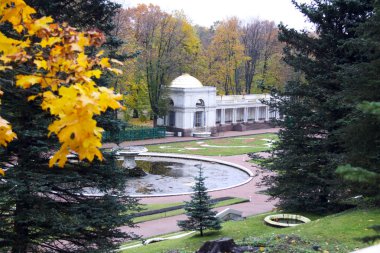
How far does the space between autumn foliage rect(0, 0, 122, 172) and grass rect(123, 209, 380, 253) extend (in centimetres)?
782

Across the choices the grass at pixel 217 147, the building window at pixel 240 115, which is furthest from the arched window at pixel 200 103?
the building window at pixel 240 115

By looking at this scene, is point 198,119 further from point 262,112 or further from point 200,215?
point 200,215

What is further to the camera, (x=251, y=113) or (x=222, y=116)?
(x=251, y=113)

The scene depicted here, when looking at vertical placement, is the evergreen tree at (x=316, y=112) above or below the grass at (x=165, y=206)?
above

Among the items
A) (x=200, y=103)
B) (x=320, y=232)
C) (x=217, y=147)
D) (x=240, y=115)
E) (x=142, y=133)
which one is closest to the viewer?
(x=320, y=232)

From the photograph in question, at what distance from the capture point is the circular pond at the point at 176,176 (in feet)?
86.7

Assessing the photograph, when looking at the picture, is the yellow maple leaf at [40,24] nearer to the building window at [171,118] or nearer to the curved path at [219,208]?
the curved path at [219,208]

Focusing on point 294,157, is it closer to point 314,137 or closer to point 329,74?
point 314,137

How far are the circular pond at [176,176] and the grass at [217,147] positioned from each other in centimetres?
289

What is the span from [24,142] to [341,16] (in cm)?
1189

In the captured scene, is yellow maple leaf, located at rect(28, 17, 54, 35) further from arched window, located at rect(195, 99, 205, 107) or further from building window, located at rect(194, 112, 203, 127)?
building window, located at rect(194, 112, 203, 127)

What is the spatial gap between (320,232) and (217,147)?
30057 mm

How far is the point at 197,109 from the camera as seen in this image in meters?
48.3

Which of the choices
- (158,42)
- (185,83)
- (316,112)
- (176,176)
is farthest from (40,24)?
(158,42)
